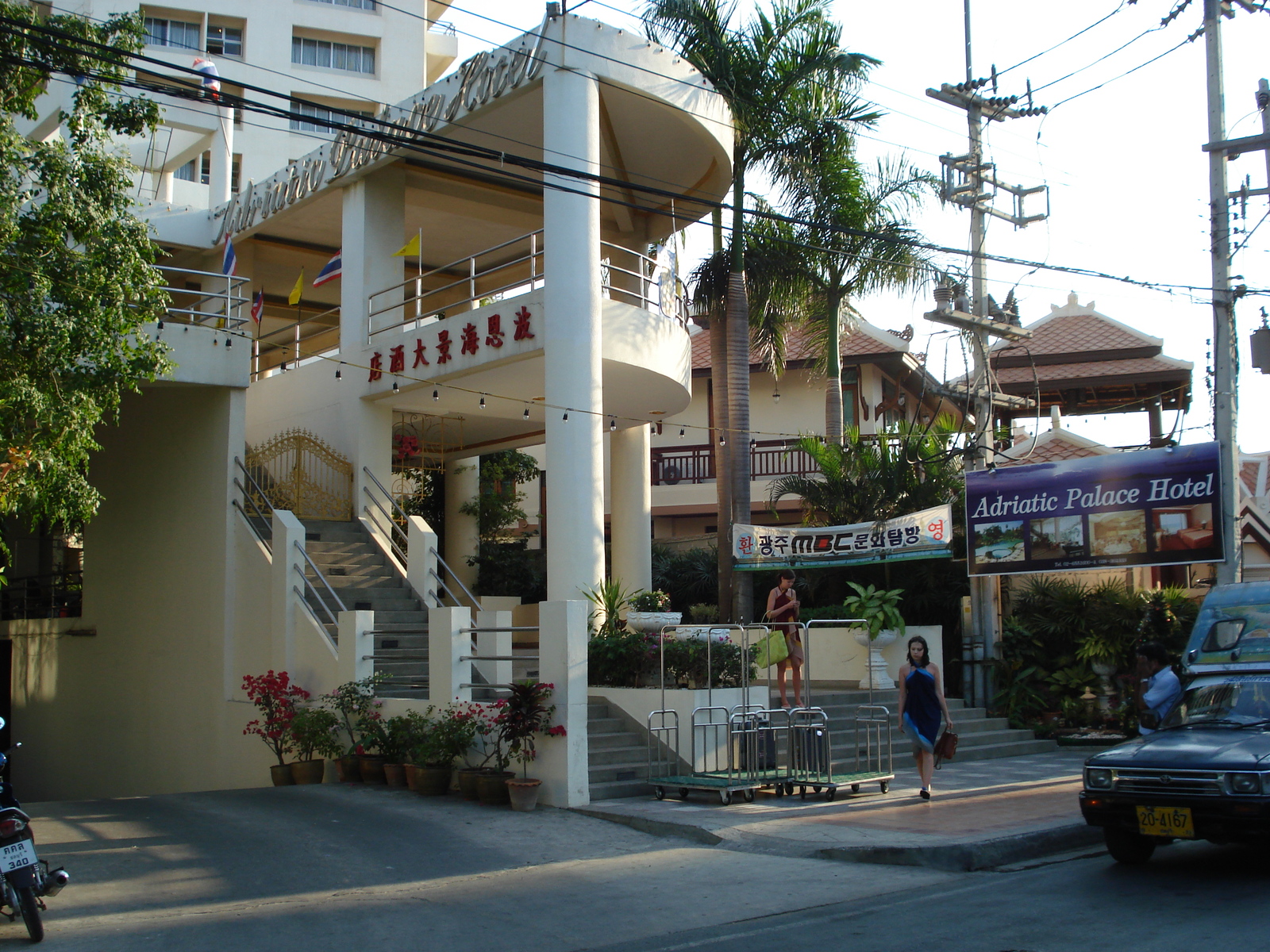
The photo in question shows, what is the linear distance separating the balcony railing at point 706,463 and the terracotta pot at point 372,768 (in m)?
17.0

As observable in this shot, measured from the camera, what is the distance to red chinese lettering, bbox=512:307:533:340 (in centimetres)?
1587

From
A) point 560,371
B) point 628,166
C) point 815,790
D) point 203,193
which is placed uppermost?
point 203,193

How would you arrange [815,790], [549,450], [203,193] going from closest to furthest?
1. [815,790]
2. [549,450]
3. [203,193]

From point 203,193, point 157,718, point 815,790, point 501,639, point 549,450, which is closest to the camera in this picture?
point 815,790

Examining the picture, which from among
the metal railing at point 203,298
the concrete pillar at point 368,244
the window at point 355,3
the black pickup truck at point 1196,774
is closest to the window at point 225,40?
the window at point 355,3

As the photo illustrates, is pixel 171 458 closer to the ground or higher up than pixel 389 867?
higher up

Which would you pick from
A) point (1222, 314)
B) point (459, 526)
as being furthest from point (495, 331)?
point (1222, 314)

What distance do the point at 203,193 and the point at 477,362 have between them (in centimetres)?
2317

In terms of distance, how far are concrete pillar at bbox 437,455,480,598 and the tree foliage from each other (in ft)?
37.5

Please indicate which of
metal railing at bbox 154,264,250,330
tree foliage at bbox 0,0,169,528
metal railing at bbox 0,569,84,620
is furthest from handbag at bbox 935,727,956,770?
metal railing at bbox 0,569,84,620

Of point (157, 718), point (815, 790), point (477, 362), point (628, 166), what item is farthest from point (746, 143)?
point (157, 718)

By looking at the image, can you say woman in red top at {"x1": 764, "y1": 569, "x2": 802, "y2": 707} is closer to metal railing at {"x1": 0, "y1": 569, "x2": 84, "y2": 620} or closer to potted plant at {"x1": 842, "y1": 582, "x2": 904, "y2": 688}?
potted plant at {"x1": 842, "y1": 582, "x2": 904, "y2": 688}

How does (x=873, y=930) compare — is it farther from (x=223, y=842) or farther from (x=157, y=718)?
(x=157, y=718)

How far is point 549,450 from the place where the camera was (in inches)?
601
